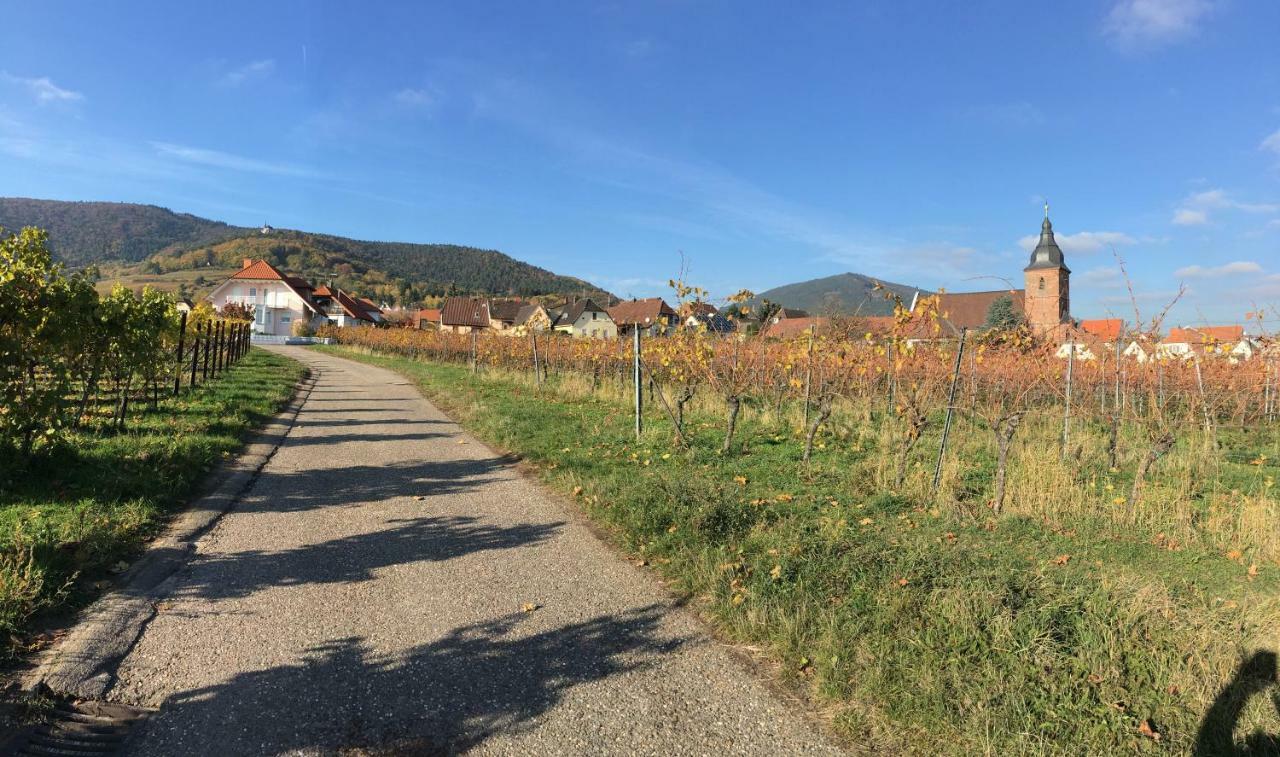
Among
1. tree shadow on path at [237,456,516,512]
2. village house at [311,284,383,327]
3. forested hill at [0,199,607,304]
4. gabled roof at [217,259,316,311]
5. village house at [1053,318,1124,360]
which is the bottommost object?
tree shadow on path at [237,456,516,512]

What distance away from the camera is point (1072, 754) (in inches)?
105

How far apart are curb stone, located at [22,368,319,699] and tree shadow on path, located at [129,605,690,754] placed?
1.78ft

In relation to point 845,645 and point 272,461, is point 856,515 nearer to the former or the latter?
point 845,645

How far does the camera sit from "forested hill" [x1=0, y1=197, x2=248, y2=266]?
12362cm

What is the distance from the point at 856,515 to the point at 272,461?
7.10 meters

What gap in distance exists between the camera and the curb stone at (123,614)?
3.11m

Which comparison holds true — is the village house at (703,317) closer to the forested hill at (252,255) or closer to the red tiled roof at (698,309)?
the red tiled roof at (698,309)

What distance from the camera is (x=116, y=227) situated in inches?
5827

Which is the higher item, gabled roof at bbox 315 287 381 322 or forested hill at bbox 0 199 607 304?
forested hill at bbox 0 199 607 304

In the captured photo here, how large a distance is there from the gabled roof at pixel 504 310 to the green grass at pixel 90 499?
7386 cm

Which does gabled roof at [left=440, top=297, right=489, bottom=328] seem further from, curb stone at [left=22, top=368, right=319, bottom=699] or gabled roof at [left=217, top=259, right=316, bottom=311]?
curb stone at [left=22, top=368, right=319, bottom=699]

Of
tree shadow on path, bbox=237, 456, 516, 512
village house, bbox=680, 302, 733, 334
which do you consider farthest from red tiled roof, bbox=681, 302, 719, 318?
tree shadow on path, bbox=237, 456, 516, 512

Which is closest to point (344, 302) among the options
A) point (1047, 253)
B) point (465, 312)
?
point (465, 312)

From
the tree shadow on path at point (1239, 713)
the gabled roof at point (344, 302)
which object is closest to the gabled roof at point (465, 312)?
the gabled roof at point (344, 302)
